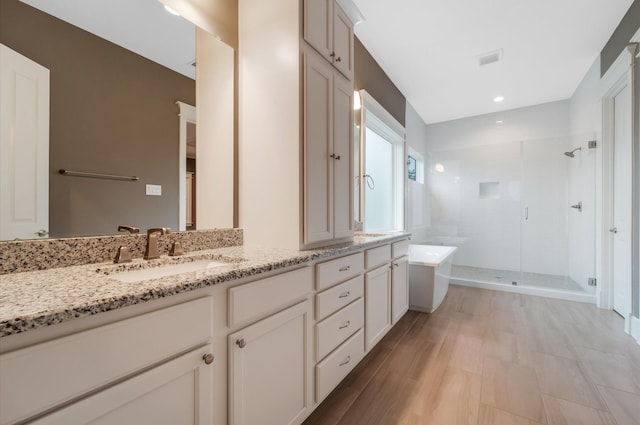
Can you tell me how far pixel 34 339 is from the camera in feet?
1.85

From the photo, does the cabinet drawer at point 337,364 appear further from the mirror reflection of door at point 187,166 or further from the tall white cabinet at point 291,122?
the mirror reflection of door at point 187,166

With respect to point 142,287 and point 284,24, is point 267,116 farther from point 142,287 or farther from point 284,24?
point 142,287

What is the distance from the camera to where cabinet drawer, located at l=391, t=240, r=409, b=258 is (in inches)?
92.5

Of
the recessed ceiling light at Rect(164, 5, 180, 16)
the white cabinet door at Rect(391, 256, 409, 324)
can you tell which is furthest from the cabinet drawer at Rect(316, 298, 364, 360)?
the recessed ceiling light at Rect(164, 5, 180, 16)

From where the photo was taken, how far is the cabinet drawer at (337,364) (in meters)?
1.43

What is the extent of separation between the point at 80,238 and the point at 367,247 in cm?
151

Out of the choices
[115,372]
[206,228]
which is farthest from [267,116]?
[115,372]

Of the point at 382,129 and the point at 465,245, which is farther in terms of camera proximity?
the point at 465,245

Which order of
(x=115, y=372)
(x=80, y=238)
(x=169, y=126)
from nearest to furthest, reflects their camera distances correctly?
1. (x=115, y=372)
2. (x=80, y=238)
3. (x=169, y=126)

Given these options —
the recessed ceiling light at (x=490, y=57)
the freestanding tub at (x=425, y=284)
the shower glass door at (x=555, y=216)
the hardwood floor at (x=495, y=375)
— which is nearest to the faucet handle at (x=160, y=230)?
the hardwood floor at (x=495, y=375)

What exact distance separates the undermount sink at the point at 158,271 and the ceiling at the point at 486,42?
236 centimetres

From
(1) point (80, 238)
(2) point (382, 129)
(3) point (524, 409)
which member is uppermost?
(2) point (382, 129)

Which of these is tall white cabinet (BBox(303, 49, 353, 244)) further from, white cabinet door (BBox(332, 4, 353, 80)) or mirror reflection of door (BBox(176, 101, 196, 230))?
mirror reflection of door (BBox(176, 101, 196, 230))

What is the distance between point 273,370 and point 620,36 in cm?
396
